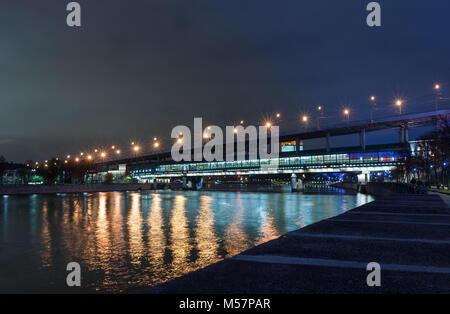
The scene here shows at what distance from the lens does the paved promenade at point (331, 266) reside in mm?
6566

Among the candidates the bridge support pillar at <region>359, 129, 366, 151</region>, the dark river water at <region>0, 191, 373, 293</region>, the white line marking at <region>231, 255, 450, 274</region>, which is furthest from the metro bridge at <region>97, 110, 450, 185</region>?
the white line marking at <region>231, 255, 450, 274</region>

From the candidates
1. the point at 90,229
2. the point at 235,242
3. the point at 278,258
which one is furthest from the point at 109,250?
the point at 278,258

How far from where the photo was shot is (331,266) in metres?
8.17

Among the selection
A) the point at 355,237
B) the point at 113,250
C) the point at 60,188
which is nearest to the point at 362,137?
the point at 60,188

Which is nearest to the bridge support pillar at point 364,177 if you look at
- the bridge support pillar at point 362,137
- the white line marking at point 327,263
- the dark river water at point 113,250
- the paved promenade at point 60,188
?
the bridge support pillar at point 362,137

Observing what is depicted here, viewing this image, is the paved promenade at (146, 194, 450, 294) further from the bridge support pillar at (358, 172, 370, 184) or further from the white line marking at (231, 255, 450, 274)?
the bridge support pillar at (358, 172, 370, 184)

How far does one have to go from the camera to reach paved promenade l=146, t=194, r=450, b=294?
6.57 meters

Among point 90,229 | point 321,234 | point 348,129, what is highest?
point 348,129

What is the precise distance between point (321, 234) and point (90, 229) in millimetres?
18379

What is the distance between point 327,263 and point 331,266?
0.28 metres

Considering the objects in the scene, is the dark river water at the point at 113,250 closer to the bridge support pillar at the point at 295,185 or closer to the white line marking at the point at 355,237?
the white line marking at the point at 355,237

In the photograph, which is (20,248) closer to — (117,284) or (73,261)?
(73,261)
